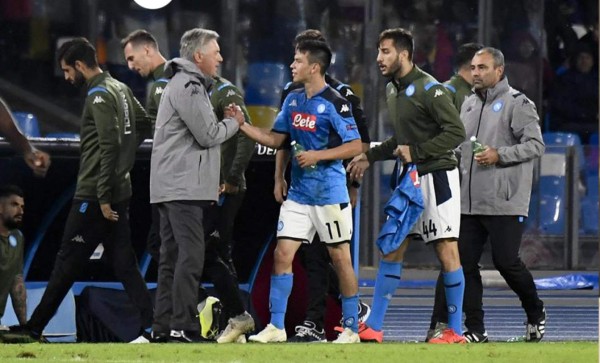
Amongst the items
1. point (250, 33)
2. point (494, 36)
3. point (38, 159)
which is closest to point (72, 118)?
point (250, 33)

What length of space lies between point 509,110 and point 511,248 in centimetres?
92

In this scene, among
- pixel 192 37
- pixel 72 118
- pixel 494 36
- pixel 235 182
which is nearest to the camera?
pixel 192 37

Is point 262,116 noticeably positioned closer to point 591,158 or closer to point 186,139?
point 591,158

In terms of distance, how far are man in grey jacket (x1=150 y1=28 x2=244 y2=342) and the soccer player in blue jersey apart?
38 cm

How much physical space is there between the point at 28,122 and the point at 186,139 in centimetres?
769

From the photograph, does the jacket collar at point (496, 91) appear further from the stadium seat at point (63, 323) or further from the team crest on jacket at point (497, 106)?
the stadium seat at point (63, 323)

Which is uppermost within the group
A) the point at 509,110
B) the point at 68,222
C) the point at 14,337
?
the point at 509,110

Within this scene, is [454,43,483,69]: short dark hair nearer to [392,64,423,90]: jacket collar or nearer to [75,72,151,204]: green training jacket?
[392,64,423,90]: jacket collar

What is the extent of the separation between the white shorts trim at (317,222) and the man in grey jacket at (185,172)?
0.52 m

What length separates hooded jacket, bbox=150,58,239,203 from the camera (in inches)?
445

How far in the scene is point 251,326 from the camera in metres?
12.0

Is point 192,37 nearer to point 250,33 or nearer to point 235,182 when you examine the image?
point 235,182

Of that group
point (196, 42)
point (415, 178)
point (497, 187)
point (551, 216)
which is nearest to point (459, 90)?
point (497, 187)

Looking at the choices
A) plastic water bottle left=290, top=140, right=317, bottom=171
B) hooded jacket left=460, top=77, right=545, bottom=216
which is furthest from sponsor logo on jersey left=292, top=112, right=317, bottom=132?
hooded jacket left=460, top=77, right=545, bottom=216
